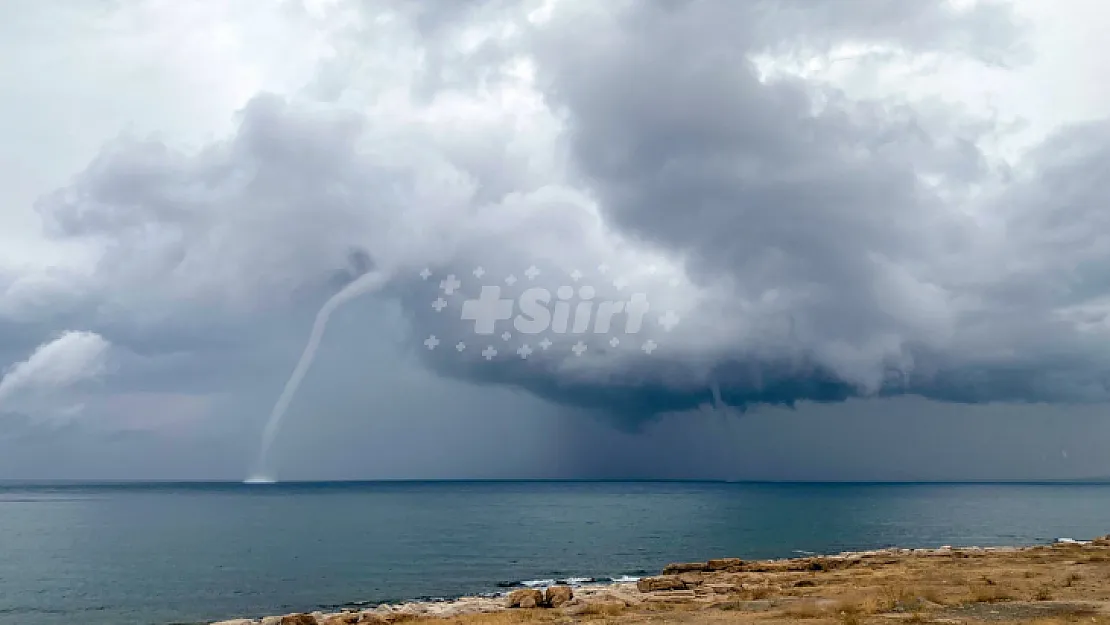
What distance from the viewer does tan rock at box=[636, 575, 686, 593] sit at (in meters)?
48.3

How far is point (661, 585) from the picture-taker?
1940 inches

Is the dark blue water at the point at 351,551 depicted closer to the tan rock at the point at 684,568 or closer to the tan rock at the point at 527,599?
the tan rock at the point at 684,568

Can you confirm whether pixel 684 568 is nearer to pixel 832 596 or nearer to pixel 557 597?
pixel 557 597

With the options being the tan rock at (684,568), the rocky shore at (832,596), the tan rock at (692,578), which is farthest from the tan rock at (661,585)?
the tan rock at (684,568)

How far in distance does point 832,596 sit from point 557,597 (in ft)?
48.8

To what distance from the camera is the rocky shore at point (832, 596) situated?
3075cm

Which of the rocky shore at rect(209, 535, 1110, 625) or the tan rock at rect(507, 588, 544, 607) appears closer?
the rocky shore at rect(209, 535, 1110, 625)

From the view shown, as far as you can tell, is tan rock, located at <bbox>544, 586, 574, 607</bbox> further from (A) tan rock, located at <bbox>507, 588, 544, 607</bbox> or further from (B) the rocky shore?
(A) tan rock, located at <bbox>507, 588, 544, 607</bbox>

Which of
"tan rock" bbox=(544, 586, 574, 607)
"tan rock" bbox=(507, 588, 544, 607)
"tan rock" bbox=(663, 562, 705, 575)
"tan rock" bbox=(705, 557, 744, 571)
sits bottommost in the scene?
"tan rock" bbox=(663, 562, 705, 575)

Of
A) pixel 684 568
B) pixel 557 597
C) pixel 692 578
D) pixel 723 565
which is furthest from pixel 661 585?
pixel 723 565

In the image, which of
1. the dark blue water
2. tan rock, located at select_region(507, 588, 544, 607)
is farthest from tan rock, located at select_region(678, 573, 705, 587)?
the dark blue water

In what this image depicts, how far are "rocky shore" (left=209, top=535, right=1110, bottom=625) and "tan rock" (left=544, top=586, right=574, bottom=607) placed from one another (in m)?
0.09

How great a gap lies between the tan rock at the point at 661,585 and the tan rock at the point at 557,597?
684 centimetres

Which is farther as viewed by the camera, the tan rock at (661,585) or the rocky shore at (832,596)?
the tan rock at (661,585)
